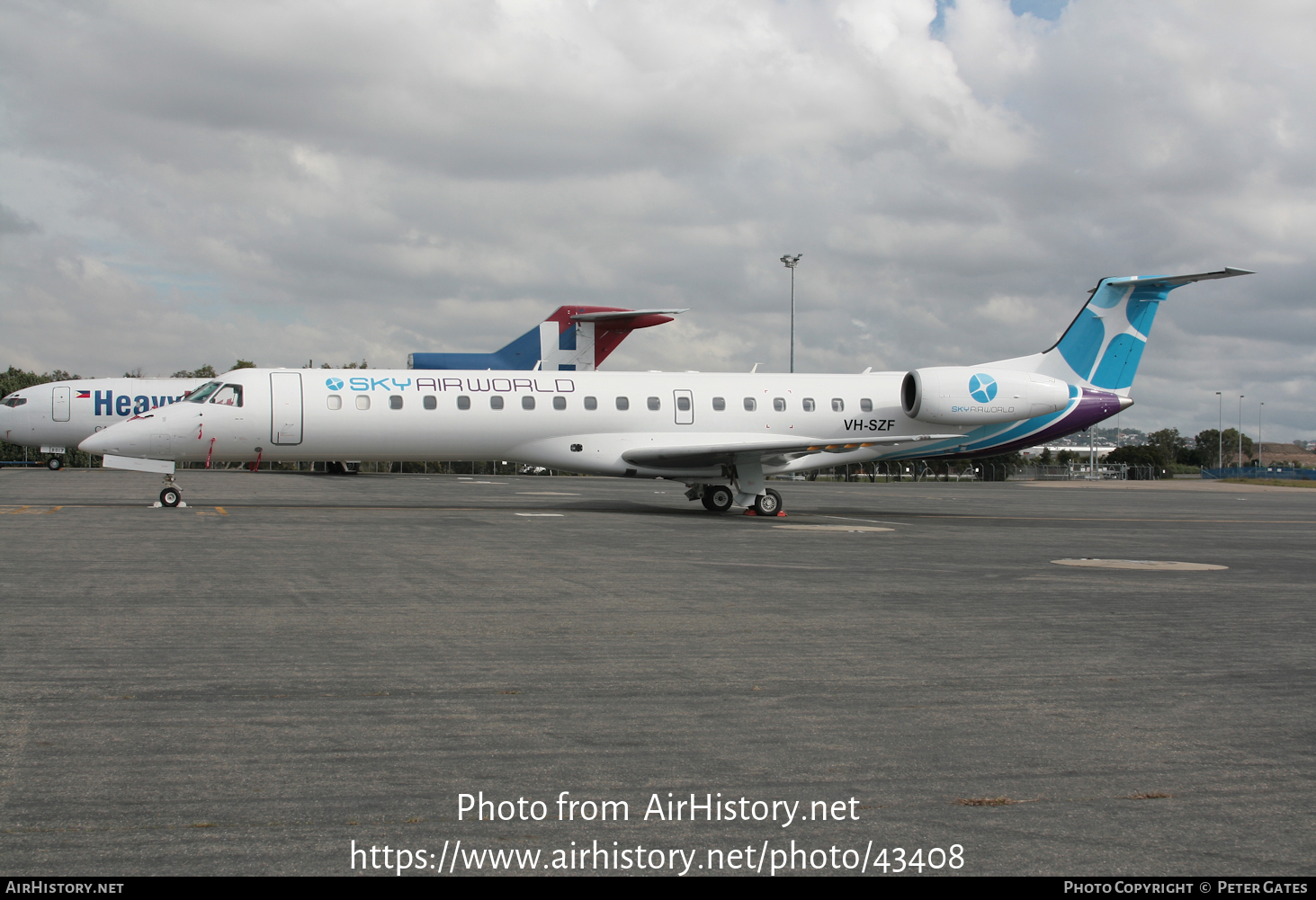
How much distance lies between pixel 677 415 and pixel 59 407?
2909 centimetres

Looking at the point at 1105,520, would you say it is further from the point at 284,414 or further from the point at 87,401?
the point at 87,401

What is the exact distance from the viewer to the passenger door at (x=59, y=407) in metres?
40.0

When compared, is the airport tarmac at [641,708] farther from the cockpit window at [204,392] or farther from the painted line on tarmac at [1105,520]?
the painted line on tarmac at [1105,520]

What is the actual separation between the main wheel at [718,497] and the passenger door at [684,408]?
1726 millimetres

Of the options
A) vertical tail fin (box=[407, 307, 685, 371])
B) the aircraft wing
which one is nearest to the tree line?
vertical tail fin (box=[407, 307, 685, 371])

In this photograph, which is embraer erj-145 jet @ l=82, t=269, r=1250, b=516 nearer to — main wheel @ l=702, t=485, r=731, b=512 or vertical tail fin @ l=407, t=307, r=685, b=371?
main wheel @ l=702, t=485, r=731, b=512

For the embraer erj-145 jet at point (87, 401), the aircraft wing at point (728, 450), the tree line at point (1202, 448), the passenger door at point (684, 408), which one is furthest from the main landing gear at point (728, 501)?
the tree line at point (1202, 448)

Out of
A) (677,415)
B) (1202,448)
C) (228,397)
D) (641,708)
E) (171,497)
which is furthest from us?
(1202,448)

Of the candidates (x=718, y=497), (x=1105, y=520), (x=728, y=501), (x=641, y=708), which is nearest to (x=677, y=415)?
(x=718, y=497)

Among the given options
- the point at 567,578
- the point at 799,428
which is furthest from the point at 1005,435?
the point at 567,578

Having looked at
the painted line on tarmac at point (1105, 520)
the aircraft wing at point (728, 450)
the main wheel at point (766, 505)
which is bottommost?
the painted line on tarmac at point (1105, 520)

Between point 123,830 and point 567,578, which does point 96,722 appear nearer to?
→ point 123,830

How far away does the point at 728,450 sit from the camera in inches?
891

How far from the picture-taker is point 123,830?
13.0 feet
